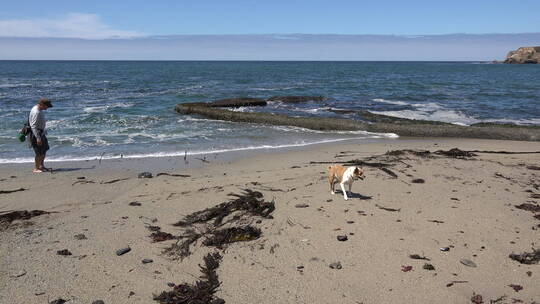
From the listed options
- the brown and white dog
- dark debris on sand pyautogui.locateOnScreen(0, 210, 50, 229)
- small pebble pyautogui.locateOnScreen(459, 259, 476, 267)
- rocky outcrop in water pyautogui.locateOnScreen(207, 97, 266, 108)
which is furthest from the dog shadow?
rocky outcrop in water pyautogui.locateOnScreen(207, 97, 266, 108)

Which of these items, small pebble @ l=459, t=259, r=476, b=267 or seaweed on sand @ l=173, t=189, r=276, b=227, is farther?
seaweed on sand @ l=173, t=189, r=276, b=227

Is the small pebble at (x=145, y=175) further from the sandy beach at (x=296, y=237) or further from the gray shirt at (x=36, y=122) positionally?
the gray shirt at (x=36, y=122)

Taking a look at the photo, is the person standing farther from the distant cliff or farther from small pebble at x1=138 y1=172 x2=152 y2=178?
the distant cliff

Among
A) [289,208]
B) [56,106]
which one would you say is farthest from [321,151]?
[56,106]

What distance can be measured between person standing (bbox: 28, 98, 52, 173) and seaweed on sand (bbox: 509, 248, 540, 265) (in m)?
9.23

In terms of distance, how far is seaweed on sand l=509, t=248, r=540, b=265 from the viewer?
4871 millimetres

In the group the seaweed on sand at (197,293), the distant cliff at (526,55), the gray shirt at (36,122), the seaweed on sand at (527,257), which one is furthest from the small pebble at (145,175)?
the distant cliff at (526,55)

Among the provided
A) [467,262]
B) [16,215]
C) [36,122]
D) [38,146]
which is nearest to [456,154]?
[467,262]

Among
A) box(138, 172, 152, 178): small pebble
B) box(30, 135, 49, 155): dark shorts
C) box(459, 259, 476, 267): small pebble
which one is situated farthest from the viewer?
box(30, 135, 49, 155): dark shorts

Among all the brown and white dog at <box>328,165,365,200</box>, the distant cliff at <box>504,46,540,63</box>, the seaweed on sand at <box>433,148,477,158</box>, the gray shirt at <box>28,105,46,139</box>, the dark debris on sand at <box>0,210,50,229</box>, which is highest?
the distant cliff at <box>504,46,540,63</box>

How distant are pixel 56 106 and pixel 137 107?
4.70 m

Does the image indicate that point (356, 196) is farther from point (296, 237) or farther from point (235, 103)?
point (235, 103)

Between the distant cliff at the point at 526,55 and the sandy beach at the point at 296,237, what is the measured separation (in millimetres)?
157606

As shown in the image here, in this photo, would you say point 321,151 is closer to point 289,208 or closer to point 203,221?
point 289,208
